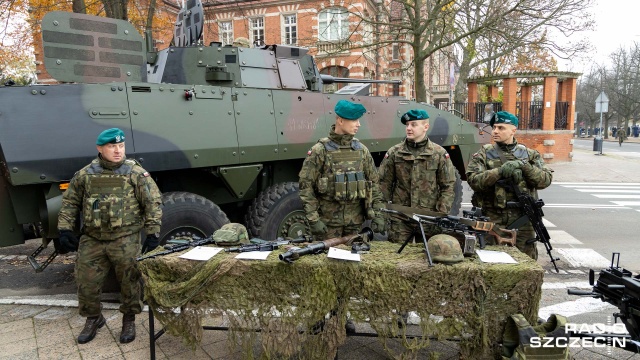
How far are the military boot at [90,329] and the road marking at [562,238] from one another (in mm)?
5899

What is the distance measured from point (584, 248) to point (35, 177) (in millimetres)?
6558

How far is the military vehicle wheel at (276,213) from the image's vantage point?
5.22 m

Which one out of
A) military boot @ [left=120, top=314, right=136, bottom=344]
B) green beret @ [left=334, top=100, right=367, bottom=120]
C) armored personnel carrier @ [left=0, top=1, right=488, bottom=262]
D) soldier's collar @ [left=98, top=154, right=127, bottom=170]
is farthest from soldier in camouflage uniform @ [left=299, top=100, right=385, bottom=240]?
military boot @ [left=120, top=314, right=136, bottom=344]

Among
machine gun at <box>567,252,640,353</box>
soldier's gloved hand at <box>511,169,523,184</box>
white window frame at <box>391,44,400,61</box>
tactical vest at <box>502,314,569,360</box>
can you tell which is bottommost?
tactical vest at <box>502,314,569,360</box>

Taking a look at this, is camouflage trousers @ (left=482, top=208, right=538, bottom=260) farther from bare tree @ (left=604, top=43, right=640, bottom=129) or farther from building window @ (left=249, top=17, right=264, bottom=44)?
bare tree @ (left=604, top=43, right=640, bottom=129)

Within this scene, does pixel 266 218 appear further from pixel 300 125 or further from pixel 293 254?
pixel 293 254

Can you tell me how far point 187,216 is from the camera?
449 centimetres

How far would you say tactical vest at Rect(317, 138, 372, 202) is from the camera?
383 centimetres

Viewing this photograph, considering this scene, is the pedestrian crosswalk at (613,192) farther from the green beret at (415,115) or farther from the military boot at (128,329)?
the military boot at (128,329)

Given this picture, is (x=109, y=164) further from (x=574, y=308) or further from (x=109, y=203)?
→ (x=574, y=308)

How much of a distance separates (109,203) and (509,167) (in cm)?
320

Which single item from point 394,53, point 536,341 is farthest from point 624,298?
point 394,53

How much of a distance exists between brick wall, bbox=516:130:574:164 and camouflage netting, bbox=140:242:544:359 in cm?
1490

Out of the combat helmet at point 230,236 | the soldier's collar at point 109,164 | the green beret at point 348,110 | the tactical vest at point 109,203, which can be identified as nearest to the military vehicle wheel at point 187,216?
the tactical vest at point 109,203
